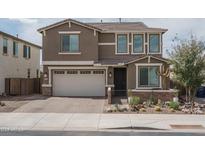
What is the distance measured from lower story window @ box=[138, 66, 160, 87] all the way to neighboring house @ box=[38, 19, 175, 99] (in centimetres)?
104

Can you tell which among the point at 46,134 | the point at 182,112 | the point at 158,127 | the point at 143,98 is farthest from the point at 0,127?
the point at 143,98

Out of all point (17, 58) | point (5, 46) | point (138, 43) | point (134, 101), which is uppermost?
point (138, 43)

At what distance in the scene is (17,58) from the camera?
3434 centimetres

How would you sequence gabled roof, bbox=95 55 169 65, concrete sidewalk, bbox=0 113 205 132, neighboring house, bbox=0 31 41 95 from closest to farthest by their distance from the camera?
concrete sidewalk, bbox=0 113 205 132 < gabled roof, bbox=95 55 169 65 < neighboring house, bbox=0 31 41 95

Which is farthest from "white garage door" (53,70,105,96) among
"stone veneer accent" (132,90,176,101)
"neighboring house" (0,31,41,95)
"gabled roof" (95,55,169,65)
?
"stone veneer accent" (132,90,176,101)

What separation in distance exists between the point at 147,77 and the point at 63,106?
321 inches

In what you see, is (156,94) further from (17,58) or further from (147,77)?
(17,58)

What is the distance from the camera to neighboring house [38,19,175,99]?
29.2m

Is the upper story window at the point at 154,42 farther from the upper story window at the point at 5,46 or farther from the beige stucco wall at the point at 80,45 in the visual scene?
the upper story window at the point at 5,46

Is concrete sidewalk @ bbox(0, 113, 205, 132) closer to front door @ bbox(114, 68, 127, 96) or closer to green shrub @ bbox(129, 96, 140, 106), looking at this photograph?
green shrub @ bbox(129, 96, 140, 106)

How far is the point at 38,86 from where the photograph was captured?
34.8 meters

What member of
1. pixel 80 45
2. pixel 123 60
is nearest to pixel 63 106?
pixel 80 45

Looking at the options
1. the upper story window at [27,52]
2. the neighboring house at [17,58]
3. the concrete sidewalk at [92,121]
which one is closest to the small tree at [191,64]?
the concrete sidewalk at [92,121]

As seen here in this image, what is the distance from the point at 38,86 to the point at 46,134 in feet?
72.1
